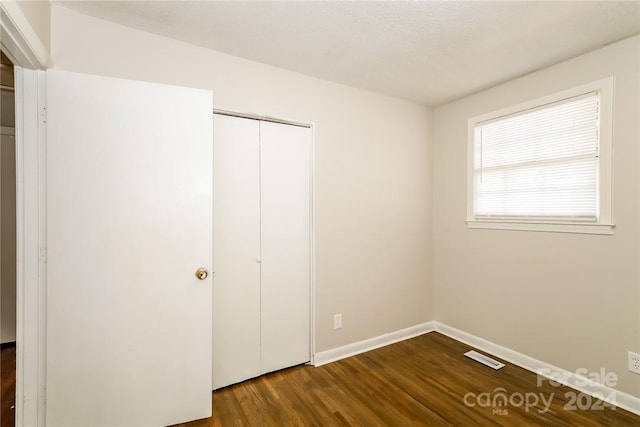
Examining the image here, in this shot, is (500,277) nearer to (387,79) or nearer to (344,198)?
(344,198)

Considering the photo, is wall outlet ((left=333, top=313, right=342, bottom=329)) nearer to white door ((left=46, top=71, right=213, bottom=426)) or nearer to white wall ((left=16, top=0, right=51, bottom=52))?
white door ((left=46, top=71, right=213, bottom=426))

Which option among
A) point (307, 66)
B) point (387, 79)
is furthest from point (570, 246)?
point (307, 66)

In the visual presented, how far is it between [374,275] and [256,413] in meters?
1.52

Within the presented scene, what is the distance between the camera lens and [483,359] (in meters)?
2.50

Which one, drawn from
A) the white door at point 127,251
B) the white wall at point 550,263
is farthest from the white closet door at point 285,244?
→ the white wall at point 550,263

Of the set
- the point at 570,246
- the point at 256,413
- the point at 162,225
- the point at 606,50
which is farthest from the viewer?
the point at 570,246

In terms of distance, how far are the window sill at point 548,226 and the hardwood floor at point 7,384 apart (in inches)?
149

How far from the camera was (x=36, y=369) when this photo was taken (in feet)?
4.91

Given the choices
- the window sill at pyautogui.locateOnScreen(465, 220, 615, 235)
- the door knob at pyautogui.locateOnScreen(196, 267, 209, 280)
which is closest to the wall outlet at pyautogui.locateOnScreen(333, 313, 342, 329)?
the door knob at pyautogui.locateOnScreen(196, 267, 209, 280)

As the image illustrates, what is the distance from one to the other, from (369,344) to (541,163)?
7.21 feet

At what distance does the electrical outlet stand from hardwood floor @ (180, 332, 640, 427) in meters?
0.28

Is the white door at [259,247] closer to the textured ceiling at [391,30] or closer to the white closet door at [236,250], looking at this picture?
the white closet door at [236,250]

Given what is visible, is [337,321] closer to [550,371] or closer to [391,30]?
[550,371]

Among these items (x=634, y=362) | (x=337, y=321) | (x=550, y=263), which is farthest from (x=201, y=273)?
(x=634, y=362)
